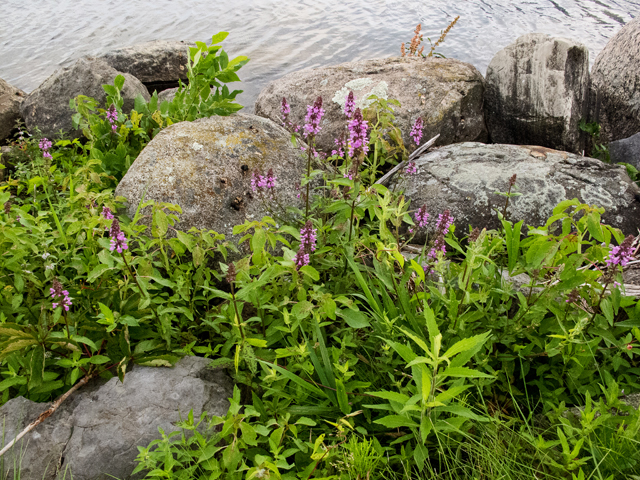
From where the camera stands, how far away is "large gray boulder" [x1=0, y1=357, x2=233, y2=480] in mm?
2068

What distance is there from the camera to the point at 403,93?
16.9ft

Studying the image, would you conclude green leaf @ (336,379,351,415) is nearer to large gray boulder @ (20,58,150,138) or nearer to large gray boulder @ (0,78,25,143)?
large gray boulder @ (20,58,150,138)

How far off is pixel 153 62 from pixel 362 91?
4519 mm

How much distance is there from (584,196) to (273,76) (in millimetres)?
8615

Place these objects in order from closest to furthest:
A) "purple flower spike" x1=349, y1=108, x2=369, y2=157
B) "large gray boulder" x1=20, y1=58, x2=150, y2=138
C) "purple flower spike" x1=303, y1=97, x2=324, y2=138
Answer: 1. "purple flower spike" x1=349, y1=108, x2=369, y2=157
2. "purple flower spike" x1=303, y1=97, x2=324, y2=138
3. "large gray boulder" x1=20, y1=58, x2=150, y2=138

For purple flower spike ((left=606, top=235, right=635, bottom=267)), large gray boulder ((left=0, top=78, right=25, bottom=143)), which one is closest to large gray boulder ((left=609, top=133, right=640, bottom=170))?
purple flower spike ((left=606, top=235, right=635, bottom=267))

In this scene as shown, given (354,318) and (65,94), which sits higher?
(65,94)

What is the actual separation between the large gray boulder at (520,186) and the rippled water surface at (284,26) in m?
6.54

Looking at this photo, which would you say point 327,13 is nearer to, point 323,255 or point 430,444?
point 323,255

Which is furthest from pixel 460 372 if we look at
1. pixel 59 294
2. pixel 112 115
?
pixel 112 115

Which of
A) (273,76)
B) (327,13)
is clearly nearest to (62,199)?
(273,76)

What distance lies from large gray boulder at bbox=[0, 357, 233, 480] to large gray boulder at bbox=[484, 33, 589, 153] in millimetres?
4966

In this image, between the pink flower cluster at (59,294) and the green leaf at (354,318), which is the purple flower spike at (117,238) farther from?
the green leaf at (354,318)

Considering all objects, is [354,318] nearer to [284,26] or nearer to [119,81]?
[119,81]
